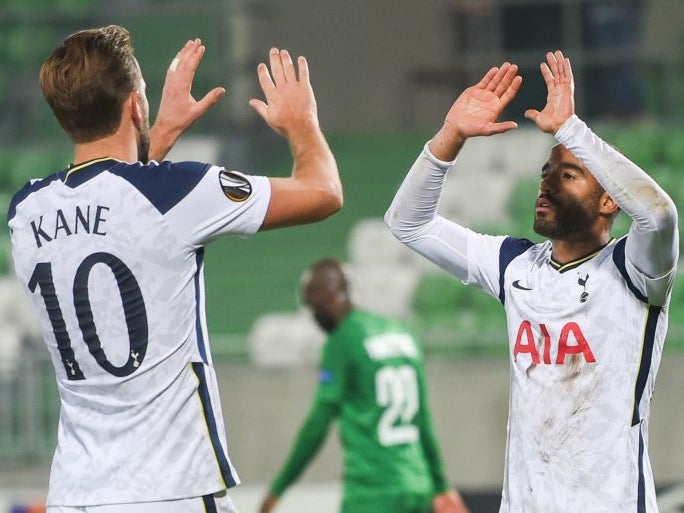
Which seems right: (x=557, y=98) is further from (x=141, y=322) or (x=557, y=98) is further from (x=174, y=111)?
(x=141, y=322)

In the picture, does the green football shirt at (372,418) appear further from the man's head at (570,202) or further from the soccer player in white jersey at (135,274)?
the soccer player in white jersey at (135,274)

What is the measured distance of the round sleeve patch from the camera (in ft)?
11.2

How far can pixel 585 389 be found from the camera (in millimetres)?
3844

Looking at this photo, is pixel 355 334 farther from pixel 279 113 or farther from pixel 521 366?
pixel 279 113

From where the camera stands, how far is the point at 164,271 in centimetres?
345

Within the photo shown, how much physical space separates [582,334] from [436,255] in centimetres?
54

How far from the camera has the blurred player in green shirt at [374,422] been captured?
672cm

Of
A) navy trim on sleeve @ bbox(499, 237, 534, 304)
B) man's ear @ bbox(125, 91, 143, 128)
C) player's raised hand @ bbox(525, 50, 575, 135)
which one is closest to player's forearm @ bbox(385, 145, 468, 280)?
navy trim on sleeve @ bbox(499, 237, 534, 304)

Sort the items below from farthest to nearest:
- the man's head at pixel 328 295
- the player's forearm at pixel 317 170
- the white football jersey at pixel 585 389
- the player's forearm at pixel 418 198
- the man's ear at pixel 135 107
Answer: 1. the man's head at pixel 328 295
2. the player's forearm at pixel 418 198
3. the white football jersey at pixel 585 389
4. the man's ear at pixel 135 107
5. the player's forearm at pixel 317 170

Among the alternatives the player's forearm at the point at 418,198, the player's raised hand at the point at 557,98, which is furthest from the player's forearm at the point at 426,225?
the player's raised hand at the point at 557,98

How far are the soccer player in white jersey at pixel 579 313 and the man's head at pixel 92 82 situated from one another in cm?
93

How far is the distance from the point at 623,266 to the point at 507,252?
1.28 ft

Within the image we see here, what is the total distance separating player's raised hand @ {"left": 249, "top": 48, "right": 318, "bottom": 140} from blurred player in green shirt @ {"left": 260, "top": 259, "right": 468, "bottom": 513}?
3392mm

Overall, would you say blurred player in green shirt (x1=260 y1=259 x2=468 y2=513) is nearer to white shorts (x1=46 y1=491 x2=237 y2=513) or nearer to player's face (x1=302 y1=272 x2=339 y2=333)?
player's face (x1=302 y1=272 x2=339 y2=333)
